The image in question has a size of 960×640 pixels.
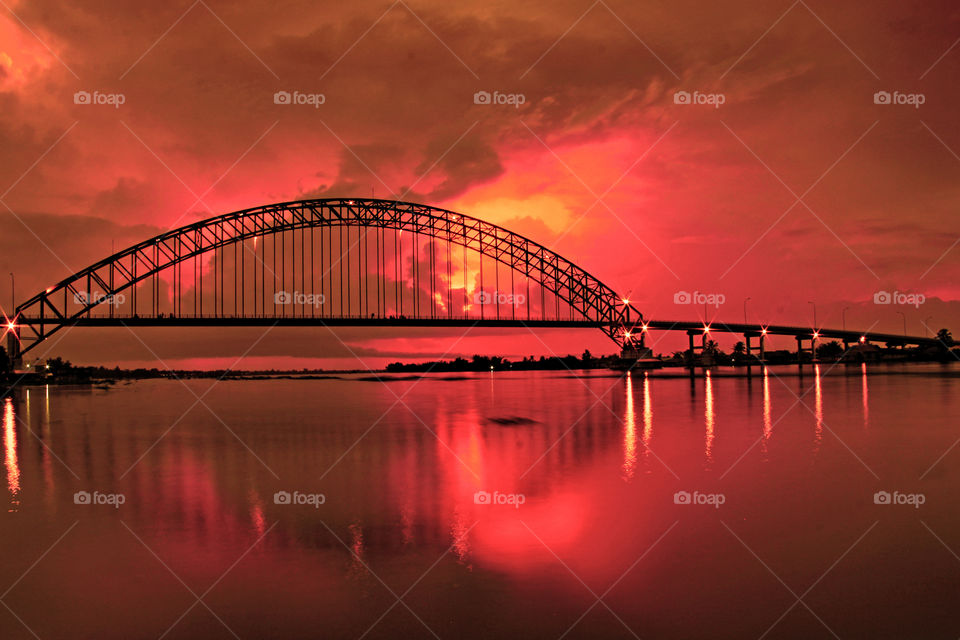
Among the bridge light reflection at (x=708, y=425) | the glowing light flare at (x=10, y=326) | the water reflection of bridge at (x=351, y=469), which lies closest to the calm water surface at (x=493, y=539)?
the water reflection of bridge at (x=351, y=469)

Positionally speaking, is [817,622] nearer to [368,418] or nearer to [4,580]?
[4,580]

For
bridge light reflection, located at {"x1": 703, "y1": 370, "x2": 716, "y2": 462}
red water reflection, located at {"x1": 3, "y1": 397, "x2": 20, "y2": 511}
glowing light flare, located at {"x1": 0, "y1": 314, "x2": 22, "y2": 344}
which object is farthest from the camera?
glowing light flare, located at {"x1": 0, "y1": 314, "x2": 22, "y2": 344}

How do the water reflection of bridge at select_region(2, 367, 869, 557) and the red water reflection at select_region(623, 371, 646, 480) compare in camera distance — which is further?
the red water reflection at select_region(623, 371, 646, 480)

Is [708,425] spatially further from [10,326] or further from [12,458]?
[10,326]

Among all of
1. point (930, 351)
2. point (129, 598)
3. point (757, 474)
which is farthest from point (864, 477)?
point (930, 351)

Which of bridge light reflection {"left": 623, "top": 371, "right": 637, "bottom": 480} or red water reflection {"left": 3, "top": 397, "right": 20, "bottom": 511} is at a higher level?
red water reflection {"left": 3, "top": 397, "right": 20, "bottom": 511}

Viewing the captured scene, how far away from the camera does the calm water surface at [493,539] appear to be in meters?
5.73

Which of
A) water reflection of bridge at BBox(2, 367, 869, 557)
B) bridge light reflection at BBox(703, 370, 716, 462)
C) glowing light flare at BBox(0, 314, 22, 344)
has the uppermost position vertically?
glowing light flare at BBox(0, 314, 22, 344)

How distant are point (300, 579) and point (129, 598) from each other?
5.12 ft

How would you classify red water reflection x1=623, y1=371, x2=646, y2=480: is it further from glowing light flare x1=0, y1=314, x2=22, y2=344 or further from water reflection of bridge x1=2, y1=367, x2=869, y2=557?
glowing light flare x1=0, y1=314, x2=22, y2=344

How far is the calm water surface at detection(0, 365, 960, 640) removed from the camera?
573cm

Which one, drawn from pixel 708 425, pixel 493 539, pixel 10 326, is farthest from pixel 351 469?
pixel 10 326

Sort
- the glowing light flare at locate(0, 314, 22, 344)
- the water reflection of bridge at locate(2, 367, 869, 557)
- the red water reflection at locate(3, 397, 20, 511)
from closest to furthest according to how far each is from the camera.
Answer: the water reflection of bridge at locate(2, 367, 869, 557) < the red water reflection at locate(3, 397, 20, 511) < the glowing light flare at locate(0, 314, 22, 344)

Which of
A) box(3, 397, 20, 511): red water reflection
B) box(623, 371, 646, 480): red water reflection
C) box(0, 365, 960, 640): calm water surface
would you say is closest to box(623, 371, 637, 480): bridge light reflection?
box(623, 371, 646, 480): red water reflection
